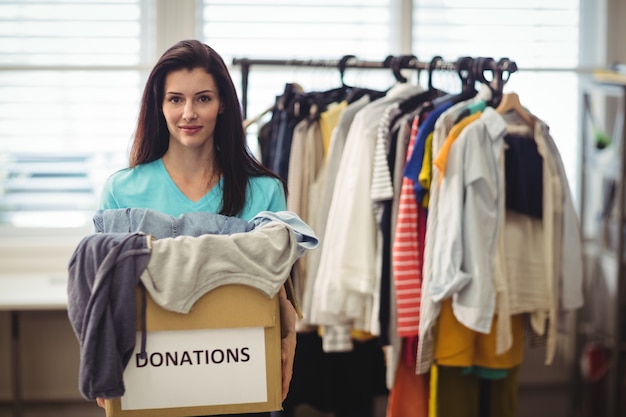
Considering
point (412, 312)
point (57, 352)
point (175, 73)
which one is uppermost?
point (175, 73)

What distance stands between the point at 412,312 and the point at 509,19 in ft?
5.86

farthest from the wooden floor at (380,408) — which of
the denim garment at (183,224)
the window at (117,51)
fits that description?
the denim garment at (183,224)

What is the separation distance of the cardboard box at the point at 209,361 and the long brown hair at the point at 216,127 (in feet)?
0.88

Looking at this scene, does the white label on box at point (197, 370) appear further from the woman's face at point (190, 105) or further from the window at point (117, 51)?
the window at point (117, 51)

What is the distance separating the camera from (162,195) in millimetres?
1825

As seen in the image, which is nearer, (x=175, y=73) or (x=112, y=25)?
(x=175, y=73)

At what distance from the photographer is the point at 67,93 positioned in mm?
3678

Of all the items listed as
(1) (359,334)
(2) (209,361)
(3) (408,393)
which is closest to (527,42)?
(1) (359,334)

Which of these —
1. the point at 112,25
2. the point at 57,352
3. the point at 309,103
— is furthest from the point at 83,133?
the point at 309,103

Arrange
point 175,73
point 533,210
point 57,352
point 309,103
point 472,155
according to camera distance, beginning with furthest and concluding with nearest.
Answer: point 57,352, point 309,103, point 533,210, point 472,155, point 175,73

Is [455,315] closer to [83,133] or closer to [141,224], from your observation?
[141,224]

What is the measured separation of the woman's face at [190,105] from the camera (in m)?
1.79

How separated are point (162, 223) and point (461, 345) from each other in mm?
1144

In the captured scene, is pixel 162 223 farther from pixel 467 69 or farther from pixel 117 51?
pixel 117 51
